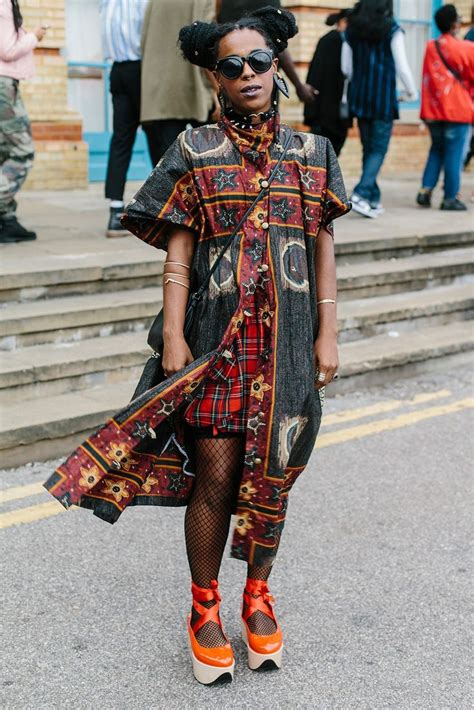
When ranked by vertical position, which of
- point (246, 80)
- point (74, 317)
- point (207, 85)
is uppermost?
point (246, 80)

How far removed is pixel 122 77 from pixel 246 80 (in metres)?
4.74

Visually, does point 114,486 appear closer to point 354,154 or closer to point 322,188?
point 322,188

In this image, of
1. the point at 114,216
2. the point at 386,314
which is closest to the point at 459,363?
the point at 386,314

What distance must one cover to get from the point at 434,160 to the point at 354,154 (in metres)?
2.73

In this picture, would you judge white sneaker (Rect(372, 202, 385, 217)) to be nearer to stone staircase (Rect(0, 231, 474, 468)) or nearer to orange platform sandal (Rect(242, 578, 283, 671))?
stone staircase (Rect(0, 231, 474, 468))

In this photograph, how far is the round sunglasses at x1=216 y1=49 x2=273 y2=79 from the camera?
9.62 feet

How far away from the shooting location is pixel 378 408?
19.7 ft

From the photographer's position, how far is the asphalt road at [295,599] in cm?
311

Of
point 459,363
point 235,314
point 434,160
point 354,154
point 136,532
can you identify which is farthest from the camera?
point 354,154

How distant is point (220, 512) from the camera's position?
314 centimetres

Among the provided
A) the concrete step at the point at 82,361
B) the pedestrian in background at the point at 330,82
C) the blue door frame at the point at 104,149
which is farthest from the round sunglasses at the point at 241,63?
the blue door frame at the point at 104,149

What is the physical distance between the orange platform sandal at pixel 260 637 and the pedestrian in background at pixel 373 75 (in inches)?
250

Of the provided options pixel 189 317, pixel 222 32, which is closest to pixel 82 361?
pixel 189 317

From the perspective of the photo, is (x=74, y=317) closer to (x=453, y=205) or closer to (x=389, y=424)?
(x=389, y=424)
